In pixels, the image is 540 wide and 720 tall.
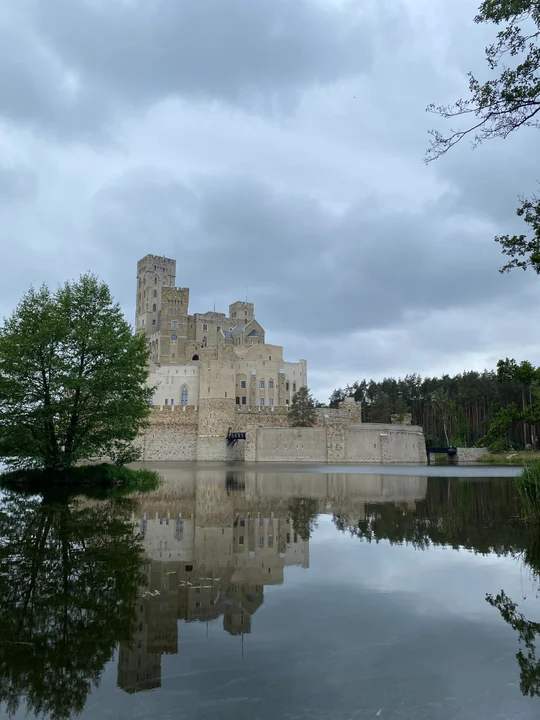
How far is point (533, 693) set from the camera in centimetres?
369

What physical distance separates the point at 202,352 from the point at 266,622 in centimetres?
5708

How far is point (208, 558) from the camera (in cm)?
762

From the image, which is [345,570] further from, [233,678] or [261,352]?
[261,352]

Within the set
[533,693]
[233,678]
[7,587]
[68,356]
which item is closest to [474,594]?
[533,693]

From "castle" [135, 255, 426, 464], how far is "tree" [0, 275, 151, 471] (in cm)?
2500

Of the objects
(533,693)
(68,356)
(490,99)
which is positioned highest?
(490,99)

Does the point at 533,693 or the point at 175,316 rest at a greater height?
the point at 175,316

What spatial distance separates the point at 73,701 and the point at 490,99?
9.13m

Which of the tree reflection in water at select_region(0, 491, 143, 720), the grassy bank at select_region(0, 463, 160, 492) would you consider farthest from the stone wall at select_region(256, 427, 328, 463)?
the tree reflection in water at select_region(0, 491, 143, 720)

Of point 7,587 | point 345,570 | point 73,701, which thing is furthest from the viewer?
point 345,570

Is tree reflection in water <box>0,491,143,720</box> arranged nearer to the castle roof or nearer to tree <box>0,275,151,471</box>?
tree <box>0,275,151,471</box>

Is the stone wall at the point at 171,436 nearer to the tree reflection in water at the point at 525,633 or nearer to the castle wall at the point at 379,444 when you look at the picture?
the castle wall at the point at 379,444

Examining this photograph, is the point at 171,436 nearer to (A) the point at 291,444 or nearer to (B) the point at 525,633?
(A) the point at 291,444

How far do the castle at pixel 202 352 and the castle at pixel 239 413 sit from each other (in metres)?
0.12
